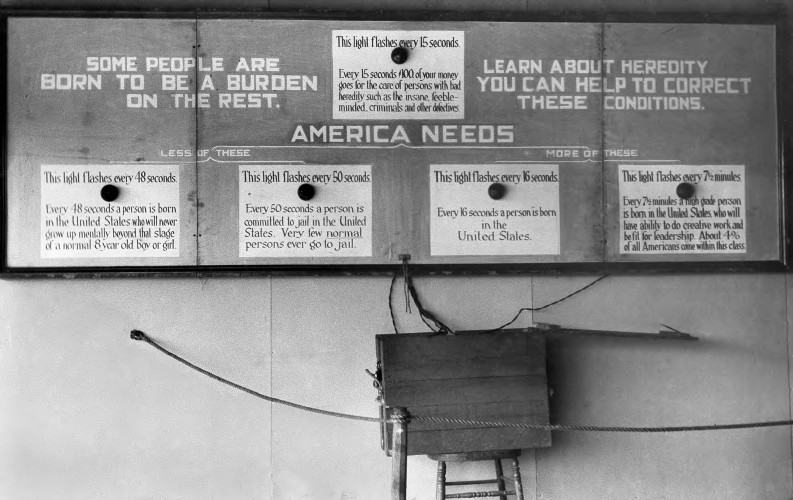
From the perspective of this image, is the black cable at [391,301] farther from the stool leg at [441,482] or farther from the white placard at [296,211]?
the stool leg at [441,482]

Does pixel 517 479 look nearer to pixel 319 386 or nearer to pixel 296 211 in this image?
pixel 319 386

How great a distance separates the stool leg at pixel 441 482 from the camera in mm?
2561

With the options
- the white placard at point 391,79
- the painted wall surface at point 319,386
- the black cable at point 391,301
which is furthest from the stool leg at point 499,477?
the white placard at point 391,79

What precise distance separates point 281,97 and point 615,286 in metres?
1.63

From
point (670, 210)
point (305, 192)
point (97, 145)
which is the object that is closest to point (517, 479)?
point (670, 210)

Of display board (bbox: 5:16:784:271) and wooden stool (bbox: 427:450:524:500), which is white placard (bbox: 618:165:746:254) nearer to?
display board (bbox: 5:16:784:271)

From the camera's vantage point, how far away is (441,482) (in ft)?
8.42

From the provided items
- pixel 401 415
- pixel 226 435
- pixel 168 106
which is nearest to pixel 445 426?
pixel 401 415

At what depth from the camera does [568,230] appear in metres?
2.76

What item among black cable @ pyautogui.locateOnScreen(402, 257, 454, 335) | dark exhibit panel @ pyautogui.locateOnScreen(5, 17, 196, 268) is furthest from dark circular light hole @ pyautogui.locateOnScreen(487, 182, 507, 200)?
dark exhibit panel @ pyautogui.locateOnScreen(5, 17, 196, 268)

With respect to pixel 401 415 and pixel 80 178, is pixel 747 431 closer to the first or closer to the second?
pixel 401 415

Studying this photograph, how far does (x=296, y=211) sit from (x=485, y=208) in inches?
30.9

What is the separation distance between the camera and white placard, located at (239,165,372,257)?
8.82ft

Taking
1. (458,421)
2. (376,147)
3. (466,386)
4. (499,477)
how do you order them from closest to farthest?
(458,421) < (466,386) < (499,477) < (376,147)
